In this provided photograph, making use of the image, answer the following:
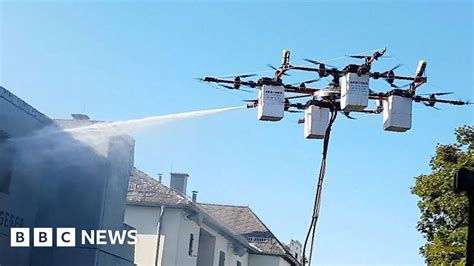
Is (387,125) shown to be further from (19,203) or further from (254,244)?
(254,244)

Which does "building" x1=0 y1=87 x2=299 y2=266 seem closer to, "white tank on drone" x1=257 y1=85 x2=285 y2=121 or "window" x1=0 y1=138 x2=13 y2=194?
"window" x1=0 y1=138 x2=13 y2=194

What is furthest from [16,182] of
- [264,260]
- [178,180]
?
[264,260]

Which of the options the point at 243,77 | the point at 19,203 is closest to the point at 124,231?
the point at 19,203

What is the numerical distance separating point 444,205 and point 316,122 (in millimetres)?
11523

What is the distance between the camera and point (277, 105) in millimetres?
9484

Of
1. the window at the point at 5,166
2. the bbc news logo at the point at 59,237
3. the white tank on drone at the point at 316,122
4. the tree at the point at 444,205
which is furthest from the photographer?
the tree at the point at 444,205

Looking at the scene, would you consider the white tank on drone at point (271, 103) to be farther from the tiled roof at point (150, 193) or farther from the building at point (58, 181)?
the tiled roof at point (150, 193)

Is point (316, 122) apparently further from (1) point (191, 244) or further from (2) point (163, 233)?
(1) point (191, 244)

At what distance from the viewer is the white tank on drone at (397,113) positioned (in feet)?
31.4

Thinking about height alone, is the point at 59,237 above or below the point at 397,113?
below

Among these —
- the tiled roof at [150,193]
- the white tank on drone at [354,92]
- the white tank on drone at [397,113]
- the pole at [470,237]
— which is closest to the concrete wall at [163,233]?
the tiled roof at [150,193]

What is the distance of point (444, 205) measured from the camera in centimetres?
1994

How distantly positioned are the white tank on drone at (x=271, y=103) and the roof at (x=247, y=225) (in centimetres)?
2391

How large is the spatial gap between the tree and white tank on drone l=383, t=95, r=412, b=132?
33.4 feet
